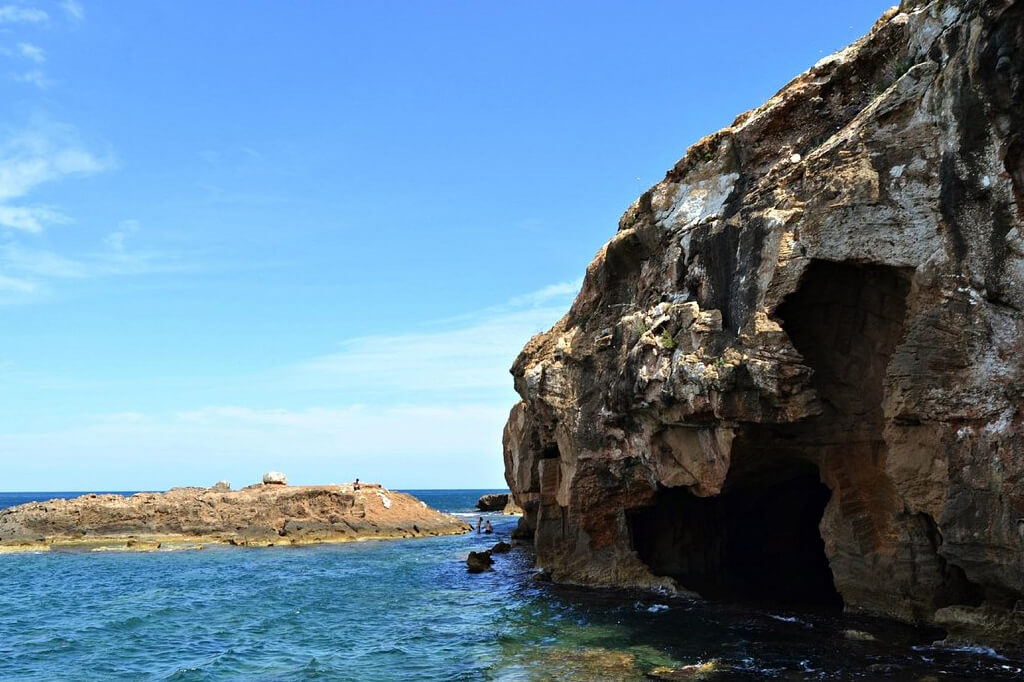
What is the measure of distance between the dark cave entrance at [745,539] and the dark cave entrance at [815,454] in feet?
0.16

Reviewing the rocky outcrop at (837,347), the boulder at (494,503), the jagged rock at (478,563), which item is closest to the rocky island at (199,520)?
the jagged rock at (478,563)

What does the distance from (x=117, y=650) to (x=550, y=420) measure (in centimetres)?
1732

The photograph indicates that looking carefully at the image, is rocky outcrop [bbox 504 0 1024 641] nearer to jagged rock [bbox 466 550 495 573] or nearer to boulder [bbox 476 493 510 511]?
jagged rock [bbox 466 550 495 573]

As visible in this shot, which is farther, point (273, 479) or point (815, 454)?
point (273, 479)

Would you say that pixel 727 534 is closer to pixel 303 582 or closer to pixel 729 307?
pixel 729 307

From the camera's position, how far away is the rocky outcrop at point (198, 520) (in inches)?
2194

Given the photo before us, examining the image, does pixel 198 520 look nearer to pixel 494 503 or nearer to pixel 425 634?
pixel 425 634

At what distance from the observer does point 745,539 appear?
110 feet

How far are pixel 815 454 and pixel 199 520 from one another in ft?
162

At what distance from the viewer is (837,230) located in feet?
62.4

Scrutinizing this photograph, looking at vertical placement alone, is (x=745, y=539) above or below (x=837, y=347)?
below

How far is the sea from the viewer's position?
17812 millimetres

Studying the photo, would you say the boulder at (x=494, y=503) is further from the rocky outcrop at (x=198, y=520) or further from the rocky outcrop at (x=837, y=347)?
the rocky outcrop at (x=837, y=347)

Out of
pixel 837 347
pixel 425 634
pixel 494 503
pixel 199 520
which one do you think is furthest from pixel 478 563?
pixel 494 503
